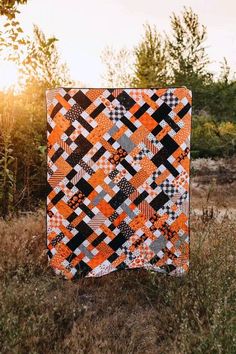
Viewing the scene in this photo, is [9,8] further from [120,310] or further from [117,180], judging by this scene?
[120,310]

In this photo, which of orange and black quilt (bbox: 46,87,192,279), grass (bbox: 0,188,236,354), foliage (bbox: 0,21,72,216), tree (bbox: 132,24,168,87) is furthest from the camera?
tree (bbox: 132,24,168,87)

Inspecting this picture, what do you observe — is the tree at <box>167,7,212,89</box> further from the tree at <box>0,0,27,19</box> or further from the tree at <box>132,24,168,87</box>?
the tree at <box>0,0,27,19</box>

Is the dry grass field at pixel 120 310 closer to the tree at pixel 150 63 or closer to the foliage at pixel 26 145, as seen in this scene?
the foliage at pixel 26 145

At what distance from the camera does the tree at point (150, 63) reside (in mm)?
22250

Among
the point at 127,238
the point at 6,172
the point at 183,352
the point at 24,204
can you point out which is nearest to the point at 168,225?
the point at 127,238

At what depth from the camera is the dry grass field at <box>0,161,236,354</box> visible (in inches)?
118

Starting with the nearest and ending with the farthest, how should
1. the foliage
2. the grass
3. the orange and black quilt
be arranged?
the grass
the orange and black quilt
the foliage

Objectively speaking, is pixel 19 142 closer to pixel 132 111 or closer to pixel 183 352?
pixel 132 111

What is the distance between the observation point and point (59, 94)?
4.11 meters

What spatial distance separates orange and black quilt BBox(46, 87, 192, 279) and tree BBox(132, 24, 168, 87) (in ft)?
59.8

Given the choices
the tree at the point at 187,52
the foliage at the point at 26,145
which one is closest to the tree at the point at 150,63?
the tree at the point at 187,52

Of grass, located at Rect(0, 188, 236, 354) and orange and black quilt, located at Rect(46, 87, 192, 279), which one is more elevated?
orange and black quilt, located at Rect(46, 87, 192, 279)

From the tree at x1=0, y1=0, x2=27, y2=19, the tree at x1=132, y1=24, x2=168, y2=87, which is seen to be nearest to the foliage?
the tree at x1=0, y1=0, x2=27, y2=19

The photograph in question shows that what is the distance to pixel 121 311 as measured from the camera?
12.4 feet
